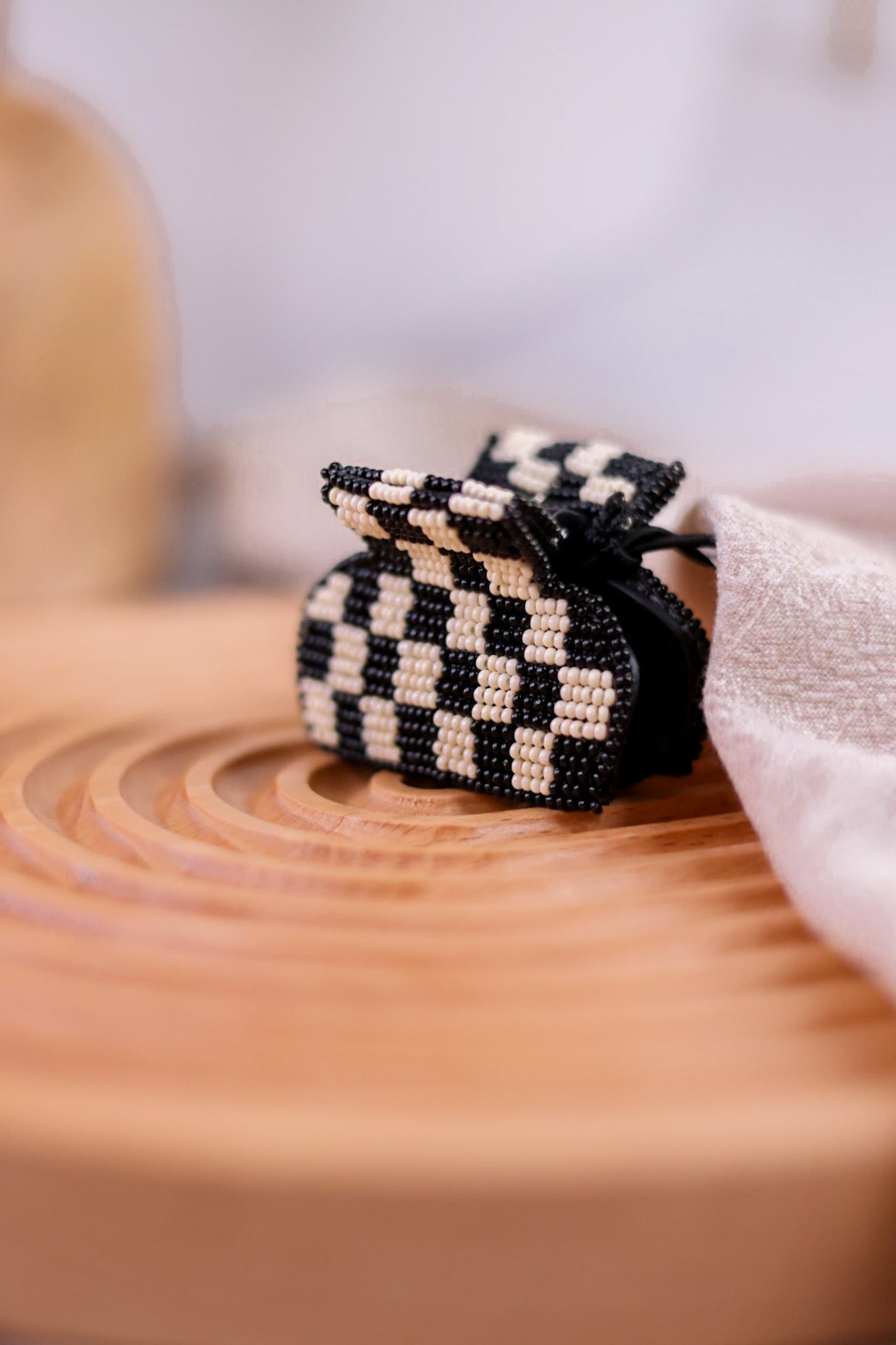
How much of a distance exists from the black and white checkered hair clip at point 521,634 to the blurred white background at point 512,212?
57cm

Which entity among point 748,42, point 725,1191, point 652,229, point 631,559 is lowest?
point 725,1191

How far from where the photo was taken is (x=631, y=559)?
46 centimetres

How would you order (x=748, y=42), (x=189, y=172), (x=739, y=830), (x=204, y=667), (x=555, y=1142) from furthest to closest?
1. (x=189, y=172)
2. (x=748, y=42)
3. (x=204, y=667)
4. (x=739, y=830)
5. (x=555, y=1142)

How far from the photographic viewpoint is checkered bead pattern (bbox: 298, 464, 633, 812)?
433mm

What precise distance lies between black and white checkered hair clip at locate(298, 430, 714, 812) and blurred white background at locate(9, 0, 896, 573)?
1.86 ft

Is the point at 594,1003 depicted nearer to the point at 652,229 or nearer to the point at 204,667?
the point at 204,667

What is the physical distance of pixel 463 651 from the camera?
1.56 feet

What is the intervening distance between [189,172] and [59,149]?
21cm

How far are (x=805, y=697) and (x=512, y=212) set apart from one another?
0.97 metres

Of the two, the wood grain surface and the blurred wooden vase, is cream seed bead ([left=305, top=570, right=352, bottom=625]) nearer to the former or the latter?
the wood grain surface

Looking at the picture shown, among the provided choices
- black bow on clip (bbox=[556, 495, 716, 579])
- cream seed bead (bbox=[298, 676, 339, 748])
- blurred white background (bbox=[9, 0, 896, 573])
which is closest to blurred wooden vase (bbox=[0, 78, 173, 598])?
blurred white background (bbox=[9, 0, 896, 573])

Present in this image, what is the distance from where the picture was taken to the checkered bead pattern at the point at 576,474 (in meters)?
0.47

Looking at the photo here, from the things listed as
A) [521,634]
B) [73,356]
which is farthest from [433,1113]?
[73,356]

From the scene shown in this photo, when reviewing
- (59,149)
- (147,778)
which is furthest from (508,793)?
(59,149)
